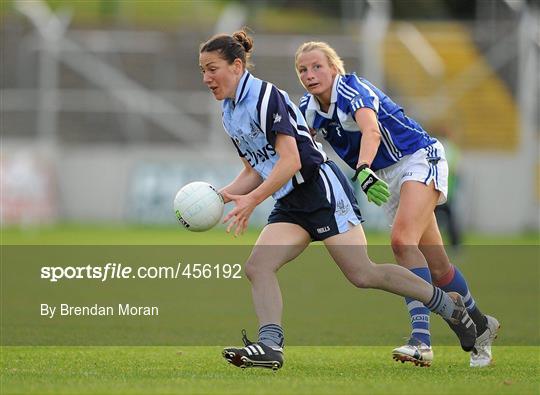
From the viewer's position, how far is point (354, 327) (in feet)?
33.4

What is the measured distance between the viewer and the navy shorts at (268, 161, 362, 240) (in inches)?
289

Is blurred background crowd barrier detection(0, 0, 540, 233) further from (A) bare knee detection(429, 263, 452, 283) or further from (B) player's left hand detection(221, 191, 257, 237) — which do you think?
(B) player's left hand detection(221, 191, 257, 237)

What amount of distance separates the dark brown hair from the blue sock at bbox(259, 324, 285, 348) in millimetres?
1646

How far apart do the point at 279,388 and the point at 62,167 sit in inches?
875

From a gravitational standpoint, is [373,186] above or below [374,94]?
below

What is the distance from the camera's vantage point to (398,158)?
7.93 metres

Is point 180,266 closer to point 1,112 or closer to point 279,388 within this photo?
point 279,388

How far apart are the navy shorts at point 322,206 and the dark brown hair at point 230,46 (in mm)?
870

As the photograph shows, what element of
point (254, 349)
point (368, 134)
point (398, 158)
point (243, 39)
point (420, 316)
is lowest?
point (254, 349)

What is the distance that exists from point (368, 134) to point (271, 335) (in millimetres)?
1402

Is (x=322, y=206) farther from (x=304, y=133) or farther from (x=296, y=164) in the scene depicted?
(x=304, y=133)

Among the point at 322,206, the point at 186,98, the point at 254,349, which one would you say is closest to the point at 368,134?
the point at 322,206

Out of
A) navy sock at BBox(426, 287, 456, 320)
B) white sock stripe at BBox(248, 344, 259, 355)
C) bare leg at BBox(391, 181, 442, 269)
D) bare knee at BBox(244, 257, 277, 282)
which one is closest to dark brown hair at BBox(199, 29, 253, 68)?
bare knee at BBox(244, 257, 277, 282)

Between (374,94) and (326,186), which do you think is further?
(374,94)
